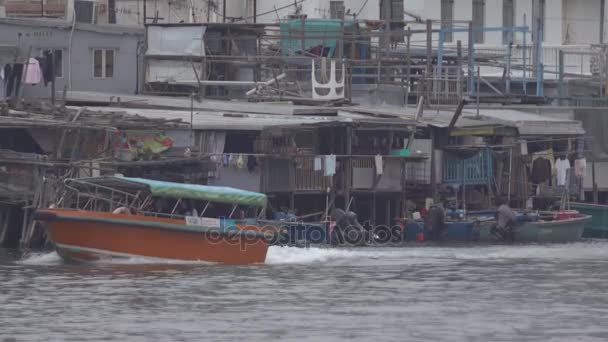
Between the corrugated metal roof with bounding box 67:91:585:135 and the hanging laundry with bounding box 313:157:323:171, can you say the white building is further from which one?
the hanging laundry with bounding box 313:157:323:171

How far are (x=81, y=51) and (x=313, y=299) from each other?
72.2 ft

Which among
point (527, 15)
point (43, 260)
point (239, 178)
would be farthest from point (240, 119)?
point (527, 15)

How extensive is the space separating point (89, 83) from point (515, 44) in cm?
1991

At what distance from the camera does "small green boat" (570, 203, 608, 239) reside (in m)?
52.0

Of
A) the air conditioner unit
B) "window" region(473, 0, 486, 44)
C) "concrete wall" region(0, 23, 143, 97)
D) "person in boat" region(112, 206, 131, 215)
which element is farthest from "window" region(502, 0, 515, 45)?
"person in boat" region(112, 206, 131, 215)

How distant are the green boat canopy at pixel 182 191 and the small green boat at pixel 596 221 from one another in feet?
52.5

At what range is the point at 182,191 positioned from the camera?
3769cm

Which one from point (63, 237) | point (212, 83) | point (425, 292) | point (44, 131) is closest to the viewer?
point (425, 292)

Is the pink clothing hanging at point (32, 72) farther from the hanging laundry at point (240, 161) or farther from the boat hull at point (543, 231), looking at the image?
the boat hull at point (543, 231)

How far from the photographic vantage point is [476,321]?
97.5 feet

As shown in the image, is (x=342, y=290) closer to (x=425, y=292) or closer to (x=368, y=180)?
(x=425, y=292)

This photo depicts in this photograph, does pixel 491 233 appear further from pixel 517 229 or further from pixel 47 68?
pixel 47 68

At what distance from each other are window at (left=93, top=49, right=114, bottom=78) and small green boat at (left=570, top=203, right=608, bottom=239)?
1464 cm

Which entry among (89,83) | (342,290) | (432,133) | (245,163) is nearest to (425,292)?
→ (342,290)
